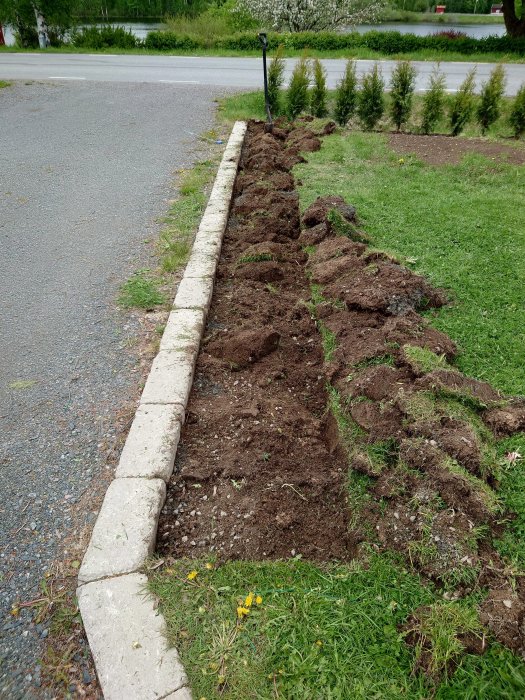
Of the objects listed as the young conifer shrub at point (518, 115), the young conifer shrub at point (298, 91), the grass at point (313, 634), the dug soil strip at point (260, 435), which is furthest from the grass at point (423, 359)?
the young conifer shrub at point (298, 91)

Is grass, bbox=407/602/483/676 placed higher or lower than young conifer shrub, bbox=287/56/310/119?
lower

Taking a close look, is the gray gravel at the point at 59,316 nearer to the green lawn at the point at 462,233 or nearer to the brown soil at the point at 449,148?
the green lawn at the point at 462,233

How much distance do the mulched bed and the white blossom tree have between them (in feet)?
65.8

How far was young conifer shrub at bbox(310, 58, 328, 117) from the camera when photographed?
895 centimetres

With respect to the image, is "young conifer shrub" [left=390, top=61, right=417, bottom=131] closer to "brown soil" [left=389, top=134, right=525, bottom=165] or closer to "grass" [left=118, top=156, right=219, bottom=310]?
"brown soil" [left=389, top=134, right=525, bottom=165]

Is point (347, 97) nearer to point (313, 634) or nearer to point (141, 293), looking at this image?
point (141, 293)

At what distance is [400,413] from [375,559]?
2.49ft

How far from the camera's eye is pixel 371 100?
8578 mm

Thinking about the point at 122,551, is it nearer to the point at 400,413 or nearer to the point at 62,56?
the point at 400,413

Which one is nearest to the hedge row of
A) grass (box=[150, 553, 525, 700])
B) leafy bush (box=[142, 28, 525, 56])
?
leafy bush (box=[142, 28, 525, 56])

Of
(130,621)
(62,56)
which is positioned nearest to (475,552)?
(130,621)

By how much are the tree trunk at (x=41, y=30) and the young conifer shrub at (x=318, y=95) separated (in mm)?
14512

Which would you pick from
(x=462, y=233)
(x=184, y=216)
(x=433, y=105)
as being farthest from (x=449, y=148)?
(x=184, y=216)

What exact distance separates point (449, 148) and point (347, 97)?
228 cm
